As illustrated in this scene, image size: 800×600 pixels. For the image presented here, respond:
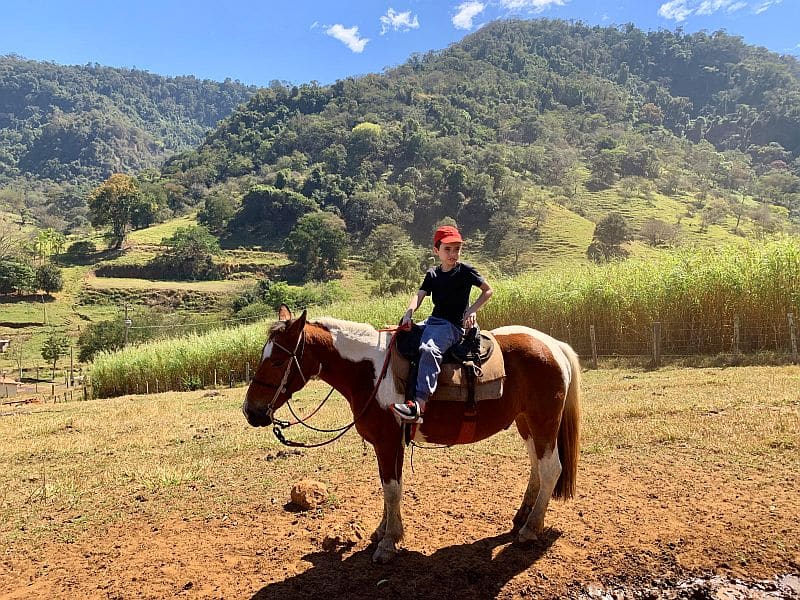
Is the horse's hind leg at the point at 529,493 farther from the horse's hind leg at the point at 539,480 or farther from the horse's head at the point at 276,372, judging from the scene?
the horse's head at the point at 276,372

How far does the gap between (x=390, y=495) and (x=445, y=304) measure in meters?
1.57

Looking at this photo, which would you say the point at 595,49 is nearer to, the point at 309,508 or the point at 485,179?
the point at 485,179

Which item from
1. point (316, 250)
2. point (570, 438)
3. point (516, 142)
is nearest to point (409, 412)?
point (570, 438)

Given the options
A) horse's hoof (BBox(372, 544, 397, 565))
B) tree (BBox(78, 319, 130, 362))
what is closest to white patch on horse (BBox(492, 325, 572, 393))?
horse's hoof (BBox(372, 544, 397, 565))

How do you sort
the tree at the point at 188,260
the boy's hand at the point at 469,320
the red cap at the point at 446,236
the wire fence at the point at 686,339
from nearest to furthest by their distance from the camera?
1. the red cap at the point at 446,236
2. the boy's hand at the point at 469,320
3. the wire fence at the point at 686,339
4. the tree at the point at 188,260

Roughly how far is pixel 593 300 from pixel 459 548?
13.8 meters

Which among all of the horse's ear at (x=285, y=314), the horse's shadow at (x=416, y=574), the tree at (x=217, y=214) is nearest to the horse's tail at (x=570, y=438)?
the horse's shadow at (x=416, y=574)

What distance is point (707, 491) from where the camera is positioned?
4.86m

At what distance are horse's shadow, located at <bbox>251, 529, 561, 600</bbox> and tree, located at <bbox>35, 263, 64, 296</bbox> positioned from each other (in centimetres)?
5153

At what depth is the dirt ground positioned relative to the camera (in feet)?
12.0

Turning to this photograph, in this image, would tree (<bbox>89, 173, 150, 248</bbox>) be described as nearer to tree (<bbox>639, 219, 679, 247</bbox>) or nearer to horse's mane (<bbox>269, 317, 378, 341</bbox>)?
tree (<bbox>639, 219, 679, 247</bbox>)

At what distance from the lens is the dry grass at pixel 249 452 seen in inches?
213

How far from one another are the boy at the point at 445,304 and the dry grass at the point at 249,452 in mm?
2537

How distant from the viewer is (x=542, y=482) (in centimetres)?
421
